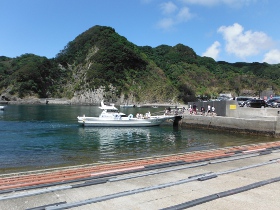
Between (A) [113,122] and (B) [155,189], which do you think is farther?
(A) [113,122]

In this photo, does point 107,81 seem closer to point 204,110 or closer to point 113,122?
point 113,122

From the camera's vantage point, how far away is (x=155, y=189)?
315 inches

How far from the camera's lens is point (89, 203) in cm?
694

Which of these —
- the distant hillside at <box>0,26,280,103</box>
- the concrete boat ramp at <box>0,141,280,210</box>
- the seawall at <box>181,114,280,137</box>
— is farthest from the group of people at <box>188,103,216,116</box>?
the distant hillside at <box>0,26,280,103</box>

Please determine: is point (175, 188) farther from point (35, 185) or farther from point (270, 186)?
point (35, 185)

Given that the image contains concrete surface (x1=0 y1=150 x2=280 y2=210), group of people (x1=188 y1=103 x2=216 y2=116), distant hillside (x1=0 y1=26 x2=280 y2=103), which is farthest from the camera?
distant hillside (x1=0 y1=26 x2=280 y2=103)

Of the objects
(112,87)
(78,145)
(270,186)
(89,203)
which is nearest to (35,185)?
(89,203)

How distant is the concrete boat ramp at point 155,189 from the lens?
6.84 metres

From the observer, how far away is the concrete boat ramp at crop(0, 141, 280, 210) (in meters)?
6.84

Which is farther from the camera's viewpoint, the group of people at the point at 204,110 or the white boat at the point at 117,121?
the white boat at the point at 117,121

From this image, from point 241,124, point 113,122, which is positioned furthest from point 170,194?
point 113,122

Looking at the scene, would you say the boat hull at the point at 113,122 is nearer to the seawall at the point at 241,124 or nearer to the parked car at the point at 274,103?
the seawall at the point at 241,124

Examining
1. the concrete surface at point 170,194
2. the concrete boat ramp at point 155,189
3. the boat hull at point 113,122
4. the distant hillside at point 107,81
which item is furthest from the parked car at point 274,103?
the distant hillside at point 107,81

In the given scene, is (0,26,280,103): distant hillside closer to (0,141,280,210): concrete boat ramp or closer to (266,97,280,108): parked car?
(266,97,280,108): parked car
